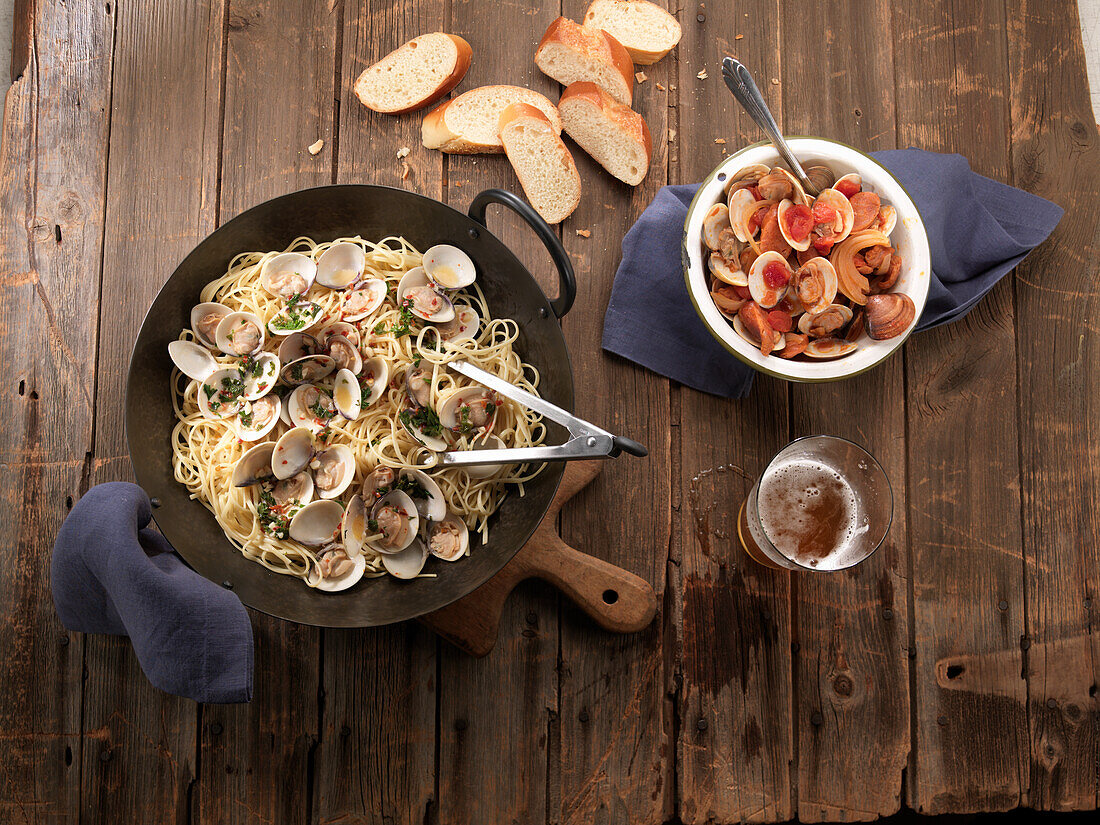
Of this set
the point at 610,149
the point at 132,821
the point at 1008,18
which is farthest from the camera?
the point at 1008,18

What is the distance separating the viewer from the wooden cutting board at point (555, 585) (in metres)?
2.03

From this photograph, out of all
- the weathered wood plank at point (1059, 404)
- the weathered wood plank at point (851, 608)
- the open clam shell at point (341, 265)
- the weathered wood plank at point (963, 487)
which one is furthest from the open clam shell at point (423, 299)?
the weathered wood plank at point (1059, 404)

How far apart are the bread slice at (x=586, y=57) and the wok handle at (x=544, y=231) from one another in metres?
0.69

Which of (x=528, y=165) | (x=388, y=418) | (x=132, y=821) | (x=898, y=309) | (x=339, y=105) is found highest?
(x=339, y=105)

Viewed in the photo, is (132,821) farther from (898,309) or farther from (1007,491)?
(1007,491)

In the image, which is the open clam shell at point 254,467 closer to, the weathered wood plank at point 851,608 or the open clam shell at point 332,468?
the open clam shell at point 332,468

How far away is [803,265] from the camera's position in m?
1.89

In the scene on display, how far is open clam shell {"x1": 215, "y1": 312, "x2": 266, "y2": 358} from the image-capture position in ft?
6.17

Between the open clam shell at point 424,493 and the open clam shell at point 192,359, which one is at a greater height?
the open clam shell at point 192,359

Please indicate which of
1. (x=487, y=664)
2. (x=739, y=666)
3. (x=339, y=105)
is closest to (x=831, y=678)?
(x=739, y=666)

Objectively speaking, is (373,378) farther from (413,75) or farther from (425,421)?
(413,75)

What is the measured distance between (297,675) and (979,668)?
6.74ft

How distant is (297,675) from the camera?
208cm

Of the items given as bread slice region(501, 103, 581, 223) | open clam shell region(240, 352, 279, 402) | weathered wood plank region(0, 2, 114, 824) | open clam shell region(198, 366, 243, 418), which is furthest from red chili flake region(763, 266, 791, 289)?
weathered wood plank region(0, 2, 114, 824)
